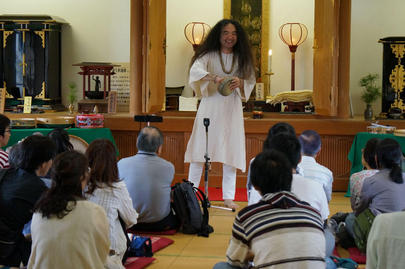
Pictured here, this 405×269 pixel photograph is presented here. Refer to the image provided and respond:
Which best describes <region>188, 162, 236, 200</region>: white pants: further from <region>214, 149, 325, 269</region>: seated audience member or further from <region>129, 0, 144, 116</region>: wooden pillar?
<region>214, 149, 325, 269</region>: seated audience member

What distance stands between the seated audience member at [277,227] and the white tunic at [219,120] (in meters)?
3.02

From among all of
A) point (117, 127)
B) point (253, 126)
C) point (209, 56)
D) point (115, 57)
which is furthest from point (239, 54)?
point (115, 57)

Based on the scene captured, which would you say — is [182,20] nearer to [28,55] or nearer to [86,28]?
[86,28]

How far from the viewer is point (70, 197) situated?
2.68m

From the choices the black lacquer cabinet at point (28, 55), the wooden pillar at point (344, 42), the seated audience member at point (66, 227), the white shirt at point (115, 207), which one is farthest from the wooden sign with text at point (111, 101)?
the seated audience member at point (66, 227)

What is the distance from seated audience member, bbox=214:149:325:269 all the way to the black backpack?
2.07 metres

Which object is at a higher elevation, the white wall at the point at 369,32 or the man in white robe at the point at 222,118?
the white wall at the point at 369,32

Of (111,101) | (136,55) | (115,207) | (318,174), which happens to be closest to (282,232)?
(115,207)

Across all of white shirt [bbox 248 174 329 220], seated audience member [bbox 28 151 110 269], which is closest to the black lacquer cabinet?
white shirt [bbox 248 174 329 220]

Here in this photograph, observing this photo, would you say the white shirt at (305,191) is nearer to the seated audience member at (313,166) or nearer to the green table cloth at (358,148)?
the seated audience member at (313,166)

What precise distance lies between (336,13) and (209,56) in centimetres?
187

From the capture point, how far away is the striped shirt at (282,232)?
251 cm

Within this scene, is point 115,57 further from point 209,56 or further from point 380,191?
point 380,191

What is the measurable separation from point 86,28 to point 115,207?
6596 mm
